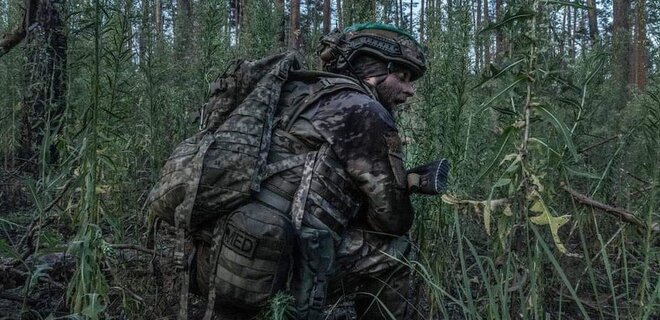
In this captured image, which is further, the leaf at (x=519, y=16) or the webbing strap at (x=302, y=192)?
the webbing strap at (x=302, y=192)

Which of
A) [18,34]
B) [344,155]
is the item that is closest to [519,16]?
[344,155]

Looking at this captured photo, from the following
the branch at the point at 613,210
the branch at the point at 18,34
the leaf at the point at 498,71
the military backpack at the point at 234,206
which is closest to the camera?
the leaf at the point at 498,71

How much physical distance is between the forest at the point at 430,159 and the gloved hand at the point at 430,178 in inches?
8.0

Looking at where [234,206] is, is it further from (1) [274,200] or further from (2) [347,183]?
(2) [347,183]

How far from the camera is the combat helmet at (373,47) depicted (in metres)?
3.23

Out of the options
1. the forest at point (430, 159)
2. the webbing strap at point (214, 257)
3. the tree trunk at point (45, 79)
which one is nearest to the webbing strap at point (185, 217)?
the webbing strap at point (214, 257)

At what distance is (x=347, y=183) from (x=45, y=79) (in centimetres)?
194

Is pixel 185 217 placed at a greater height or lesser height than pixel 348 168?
lesser

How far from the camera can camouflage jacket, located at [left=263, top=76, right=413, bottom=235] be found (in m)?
2.89

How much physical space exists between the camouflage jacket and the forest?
375 mm

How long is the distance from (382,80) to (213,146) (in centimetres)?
115

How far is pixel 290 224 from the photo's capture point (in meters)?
2.69

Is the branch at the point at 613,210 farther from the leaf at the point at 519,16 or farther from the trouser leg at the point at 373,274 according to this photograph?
the trouser leg at the point at 373,274

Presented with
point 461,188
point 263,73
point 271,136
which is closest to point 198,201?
point 271,136
